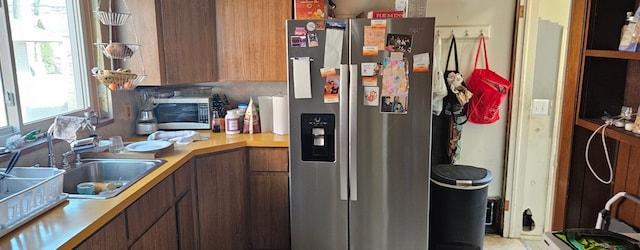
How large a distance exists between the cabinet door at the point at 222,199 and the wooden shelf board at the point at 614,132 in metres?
1.84

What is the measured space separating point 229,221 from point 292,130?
2.40 feet

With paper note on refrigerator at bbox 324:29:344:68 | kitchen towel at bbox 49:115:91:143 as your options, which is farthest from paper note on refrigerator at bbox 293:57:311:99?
kitchen towel at bbox 49:115:91:143

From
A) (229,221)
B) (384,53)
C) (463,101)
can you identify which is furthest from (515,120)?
(229,221)

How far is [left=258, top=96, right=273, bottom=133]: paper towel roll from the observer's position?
2.99m

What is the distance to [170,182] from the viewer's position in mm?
2148

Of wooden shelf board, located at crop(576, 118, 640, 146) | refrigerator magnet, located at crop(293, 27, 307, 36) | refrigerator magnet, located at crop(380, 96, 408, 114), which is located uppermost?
refrigerator magnet, located at crop(293, 27, 307, 36)

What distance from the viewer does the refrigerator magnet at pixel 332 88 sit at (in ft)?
7.85

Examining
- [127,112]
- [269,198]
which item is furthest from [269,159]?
[127,112]

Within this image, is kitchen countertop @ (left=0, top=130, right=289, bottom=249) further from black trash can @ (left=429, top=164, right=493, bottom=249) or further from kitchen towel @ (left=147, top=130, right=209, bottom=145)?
black trash can @ (left=429, top=164, right=493, bottom=249)

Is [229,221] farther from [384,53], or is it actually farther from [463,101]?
[463,101]

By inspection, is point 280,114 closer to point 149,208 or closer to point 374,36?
point 374,36

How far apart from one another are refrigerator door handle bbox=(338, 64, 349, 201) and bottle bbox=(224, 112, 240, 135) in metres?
0.84

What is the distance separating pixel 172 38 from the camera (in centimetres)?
267

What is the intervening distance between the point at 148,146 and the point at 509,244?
2.53 metres
